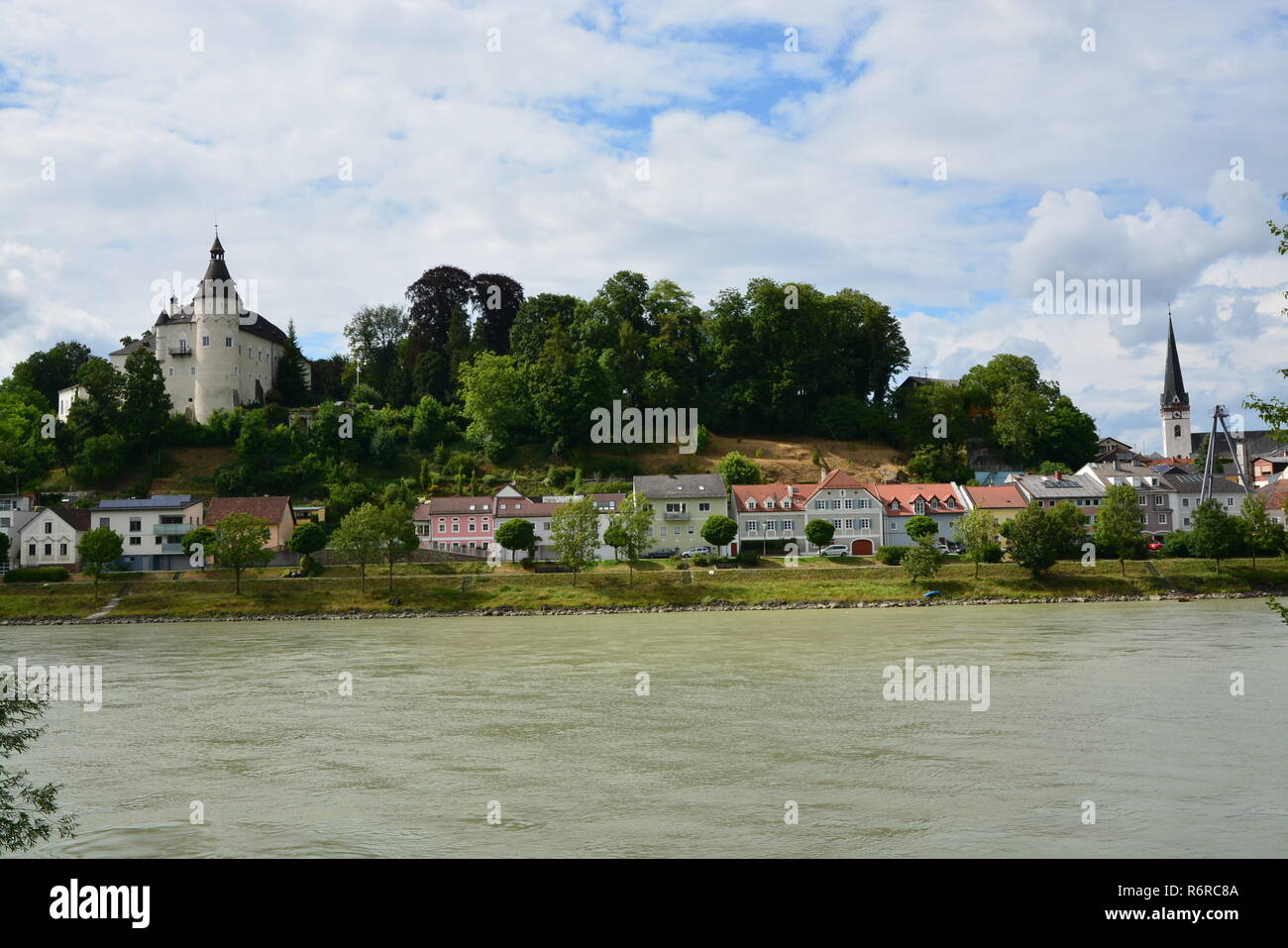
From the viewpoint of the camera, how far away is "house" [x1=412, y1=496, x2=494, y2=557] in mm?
62094

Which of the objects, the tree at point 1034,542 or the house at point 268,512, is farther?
the house at point 268,512

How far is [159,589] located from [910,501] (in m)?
42.7

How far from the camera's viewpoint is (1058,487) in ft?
218

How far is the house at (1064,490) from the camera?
214 ft

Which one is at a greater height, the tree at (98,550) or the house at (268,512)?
the house at (268,512)

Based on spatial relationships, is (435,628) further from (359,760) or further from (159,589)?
(359,760)

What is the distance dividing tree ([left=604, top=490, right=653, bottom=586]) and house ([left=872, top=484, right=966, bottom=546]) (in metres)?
15.7

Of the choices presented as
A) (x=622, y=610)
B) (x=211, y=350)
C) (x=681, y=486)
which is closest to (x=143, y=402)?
(x=211, y=350)

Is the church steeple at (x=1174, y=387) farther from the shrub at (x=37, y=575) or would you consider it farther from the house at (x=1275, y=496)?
the shrub at (x=37, y=575)

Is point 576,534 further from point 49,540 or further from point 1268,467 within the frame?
point 1268,467

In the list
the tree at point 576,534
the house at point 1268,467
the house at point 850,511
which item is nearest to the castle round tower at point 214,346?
the tree at point 576,534

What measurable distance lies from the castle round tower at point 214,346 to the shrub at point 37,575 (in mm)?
21604
